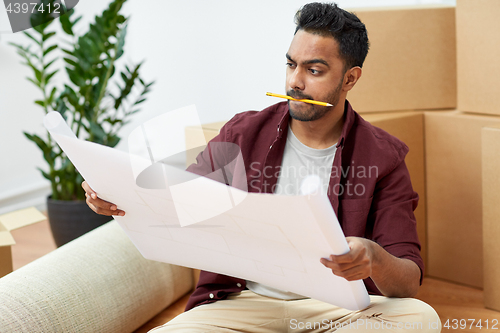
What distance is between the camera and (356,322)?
103 centimetres

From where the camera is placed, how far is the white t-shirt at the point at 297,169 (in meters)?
1.18

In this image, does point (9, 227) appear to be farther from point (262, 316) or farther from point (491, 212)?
point (491, 212)

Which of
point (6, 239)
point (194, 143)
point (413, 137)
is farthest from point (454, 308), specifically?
point (6, 239)

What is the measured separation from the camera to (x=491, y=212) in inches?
57.5

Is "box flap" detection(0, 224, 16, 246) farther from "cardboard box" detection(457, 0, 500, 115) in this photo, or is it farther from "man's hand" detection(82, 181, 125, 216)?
"cardboard box" detection(457, 0, 500, 115)

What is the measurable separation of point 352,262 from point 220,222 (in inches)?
8.5

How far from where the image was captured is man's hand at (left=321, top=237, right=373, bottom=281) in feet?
2.62

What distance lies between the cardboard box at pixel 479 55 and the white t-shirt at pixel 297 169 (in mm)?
617

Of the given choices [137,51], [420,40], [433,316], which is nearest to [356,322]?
[433,316]

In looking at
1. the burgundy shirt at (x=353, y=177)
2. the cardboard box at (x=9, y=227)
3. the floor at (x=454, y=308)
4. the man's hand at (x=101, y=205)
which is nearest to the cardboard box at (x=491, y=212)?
the floor at (x=454, y=308)

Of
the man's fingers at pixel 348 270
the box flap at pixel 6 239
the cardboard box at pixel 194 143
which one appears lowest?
the box flap at pixel 6 239

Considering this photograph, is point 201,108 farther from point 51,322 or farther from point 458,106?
point 51,322

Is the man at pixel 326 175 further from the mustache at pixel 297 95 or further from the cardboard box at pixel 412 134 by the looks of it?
the cardboard box at pixel 412 134

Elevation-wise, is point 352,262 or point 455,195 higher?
point 352,262
